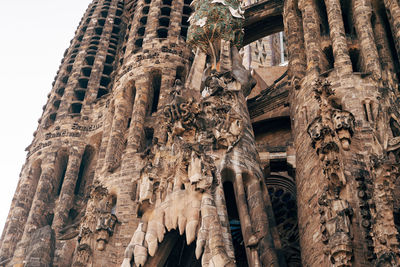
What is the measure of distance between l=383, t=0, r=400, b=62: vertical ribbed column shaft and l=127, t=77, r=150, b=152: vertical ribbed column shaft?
28.9 feet

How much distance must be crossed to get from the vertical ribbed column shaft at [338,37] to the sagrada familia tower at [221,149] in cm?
6

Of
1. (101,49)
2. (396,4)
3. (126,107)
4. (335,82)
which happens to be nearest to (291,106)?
(335,82)

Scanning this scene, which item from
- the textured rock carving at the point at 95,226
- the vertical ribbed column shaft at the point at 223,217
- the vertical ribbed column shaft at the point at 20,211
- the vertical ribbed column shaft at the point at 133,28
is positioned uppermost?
the vertical ribbed column shaft at the point at 133,28

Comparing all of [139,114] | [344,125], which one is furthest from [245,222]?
[139,114]

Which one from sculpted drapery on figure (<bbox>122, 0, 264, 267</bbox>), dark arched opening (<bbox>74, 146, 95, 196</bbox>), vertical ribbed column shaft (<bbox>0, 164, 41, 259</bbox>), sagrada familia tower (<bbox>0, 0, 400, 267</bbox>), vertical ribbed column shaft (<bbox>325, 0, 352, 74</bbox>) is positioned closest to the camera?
sagrada familia tower (<bbox>0, 0, 400, 267</bbox>)

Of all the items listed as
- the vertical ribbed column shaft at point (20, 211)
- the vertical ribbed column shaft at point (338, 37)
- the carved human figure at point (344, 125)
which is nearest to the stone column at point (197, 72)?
the vertical ribbed column shaft at point (338, 37)

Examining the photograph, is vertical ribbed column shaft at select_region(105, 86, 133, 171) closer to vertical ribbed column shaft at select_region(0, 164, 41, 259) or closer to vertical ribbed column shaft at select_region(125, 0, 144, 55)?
vertical ribbed column shaft at select_region(125, 0, 144, 55)

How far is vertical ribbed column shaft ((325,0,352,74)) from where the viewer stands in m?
19.8

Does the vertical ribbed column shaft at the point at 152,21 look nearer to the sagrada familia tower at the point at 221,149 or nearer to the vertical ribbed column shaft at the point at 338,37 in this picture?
the sagrada familia tower at the point at 221,149

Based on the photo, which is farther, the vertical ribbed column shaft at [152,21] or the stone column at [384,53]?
the vertical ribbed column shaft at [152,21]

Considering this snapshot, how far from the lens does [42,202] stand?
84.2 feet

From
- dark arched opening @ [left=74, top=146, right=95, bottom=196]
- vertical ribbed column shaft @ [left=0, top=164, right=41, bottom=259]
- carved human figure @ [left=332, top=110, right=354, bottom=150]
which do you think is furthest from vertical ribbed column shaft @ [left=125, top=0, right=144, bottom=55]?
carved human figure @ [left=332, top=110, right=354, bottom=150]

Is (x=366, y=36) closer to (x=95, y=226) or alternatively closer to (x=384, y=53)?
(x=384, y=53)

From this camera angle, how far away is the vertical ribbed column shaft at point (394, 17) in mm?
20288
